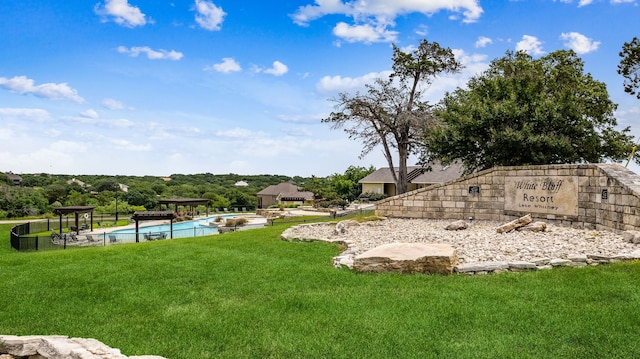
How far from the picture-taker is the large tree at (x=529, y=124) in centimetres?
1747

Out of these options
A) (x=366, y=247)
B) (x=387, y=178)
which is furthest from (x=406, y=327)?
(x=387, y=178)

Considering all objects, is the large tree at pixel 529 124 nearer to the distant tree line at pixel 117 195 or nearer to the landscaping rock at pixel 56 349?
the landscaping rock at pixel 56 349

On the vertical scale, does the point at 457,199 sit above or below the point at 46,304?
above

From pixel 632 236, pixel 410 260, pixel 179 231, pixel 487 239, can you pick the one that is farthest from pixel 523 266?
pixel 179 231

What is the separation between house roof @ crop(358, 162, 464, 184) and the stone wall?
18.0 meters

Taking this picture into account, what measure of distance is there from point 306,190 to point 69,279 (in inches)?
1906

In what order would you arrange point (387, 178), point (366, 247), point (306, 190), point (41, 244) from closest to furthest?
point (366, 247)
point (41, 244)
point (387, 178)
point (306, 190)

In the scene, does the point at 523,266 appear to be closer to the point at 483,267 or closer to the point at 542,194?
the point at 483,267

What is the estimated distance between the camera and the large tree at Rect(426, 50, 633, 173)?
17469 mm

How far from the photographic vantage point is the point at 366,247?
457 inches

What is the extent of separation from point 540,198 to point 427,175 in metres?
29.0

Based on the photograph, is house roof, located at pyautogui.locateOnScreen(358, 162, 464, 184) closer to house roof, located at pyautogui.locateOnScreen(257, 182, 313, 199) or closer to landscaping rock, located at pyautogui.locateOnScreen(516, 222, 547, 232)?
Answer: house roof, located at pyautogui.locateOnScreen(257, 182, 313, 199)

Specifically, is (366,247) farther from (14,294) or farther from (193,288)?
(14,294)

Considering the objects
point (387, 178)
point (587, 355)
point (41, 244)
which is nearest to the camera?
point (587, 355)
